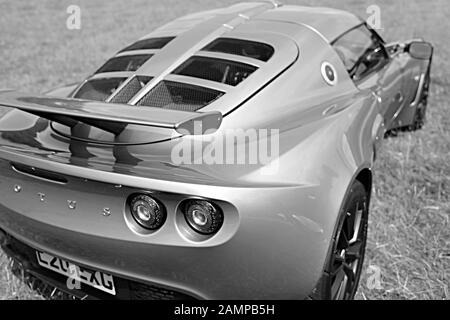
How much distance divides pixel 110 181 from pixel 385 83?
6.64 feet

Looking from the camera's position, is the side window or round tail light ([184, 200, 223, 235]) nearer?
round tail light ([184, 200, 223, 235])

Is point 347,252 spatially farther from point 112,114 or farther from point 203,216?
point 112,114

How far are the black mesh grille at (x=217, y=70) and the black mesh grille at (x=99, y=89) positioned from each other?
0.34 metres

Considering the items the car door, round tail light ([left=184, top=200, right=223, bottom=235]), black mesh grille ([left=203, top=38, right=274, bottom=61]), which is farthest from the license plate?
the car door

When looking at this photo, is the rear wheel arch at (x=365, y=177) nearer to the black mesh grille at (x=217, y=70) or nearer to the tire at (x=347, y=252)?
the tire at (x=347, y=252)

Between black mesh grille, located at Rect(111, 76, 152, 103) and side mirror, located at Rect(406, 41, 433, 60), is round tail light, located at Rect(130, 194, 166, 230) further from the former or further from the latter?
side mirror, located at Rect(406, 41, 433, 60)

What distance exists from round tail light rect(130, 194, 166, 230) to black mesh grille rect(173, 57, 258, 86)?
75 cm

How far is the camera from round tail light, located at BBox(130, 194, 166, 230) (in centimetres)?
163

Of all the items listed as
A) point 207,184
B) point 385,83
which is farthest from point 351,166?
point 385,83

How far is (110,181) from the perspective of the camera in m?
1.59

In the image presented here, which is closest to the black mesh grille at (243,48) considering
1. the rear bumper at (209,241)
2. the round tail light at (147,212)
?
the rear bumper at (209,241)

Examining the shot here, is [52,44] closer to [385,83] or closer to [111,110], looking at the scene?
[385,83]

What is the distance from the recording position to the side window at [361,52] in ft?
9.02

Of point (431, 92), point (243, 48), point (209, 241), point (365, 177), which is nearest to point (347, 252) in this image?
point (365, 177)
